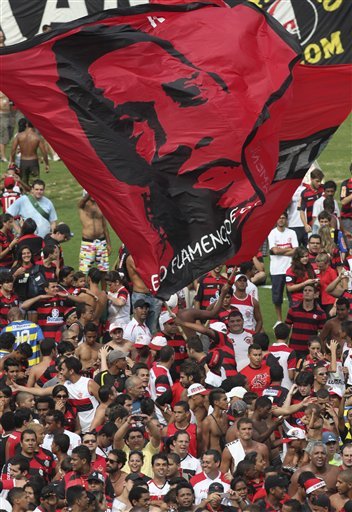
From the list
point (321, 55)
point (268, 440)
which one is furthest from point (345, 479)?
point (321, 55)

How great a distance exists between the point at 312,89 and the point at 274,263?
5438 millimetres

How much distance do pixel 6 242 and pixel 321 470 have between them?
669 cm

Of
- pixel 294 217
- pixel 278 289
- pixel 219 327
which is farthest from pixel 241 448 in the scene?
pixel 294 217

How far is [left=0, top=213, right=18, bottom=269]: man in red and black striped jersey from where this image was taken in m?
19.7

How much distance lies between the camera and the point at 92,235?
68.6 ft

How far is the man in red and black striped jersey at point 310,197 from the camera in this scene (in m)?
21.5

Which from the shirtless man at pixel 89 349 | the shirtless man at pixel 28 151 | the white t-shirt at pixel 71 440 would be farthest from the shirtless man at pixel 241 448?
the shirtless man at pixel 28 151

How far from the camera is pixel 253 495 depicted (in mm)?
14242

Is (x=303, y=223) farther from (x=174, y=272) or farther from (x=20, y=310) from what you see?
(x=174, y=272)

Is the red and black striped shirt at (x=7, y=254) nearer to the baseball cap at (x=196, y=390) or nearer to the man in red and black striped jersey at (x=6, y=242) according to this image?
the man in red and black striped jersey at (x=6, y=242)

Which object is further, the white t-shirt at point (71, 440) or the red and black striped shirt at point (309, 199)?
the red and black striped shirt at point (309, 199)

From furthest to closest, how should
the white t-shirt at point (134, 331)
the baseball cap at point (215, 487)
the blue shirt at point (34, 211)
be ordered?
the blue shirt at point (34, 211)
the white t-shirt at point (134, 331)
the baseball cap at point (215, 487)

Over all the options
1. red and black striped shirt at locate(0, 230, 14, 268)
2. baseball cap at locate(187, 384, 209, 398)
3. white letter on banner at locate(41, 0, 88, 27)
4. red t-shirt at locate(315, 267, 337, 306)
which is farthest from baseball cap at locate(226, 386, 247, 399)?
white letter on banner at locate(41, 0, 88, 27)

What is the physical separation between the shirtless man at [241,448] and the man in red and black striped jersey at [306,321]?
3488mm
